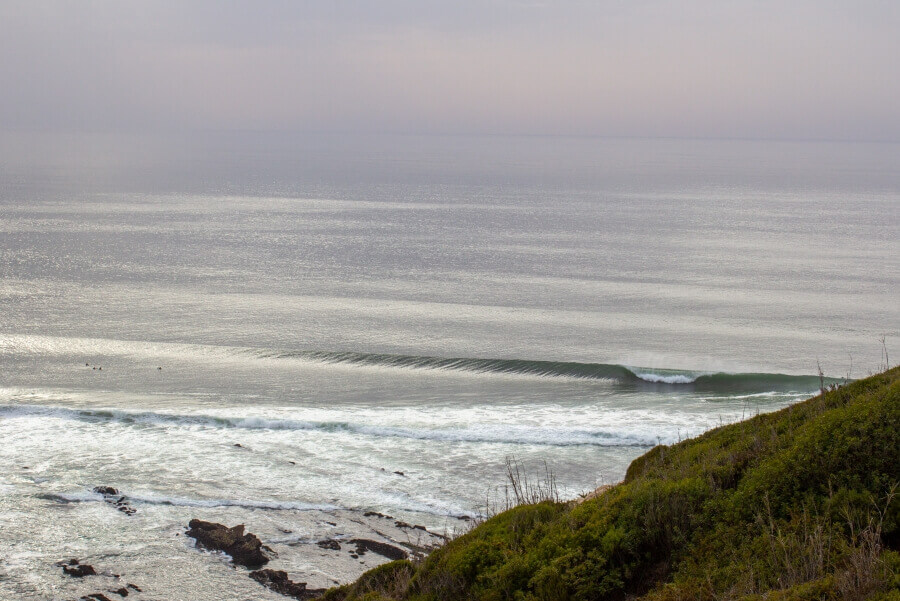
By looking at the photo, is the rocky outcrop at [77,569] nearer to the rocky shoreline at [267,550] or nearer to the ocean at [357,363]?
the rocky shoreline at [267,550]

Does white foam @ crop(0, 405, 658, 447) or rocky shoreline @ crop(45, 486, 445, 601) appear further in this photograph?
white foam @ crop(0, 405, 658, 447)

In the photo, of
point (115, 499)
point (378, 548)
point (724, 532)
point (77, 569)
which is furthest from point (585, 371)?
point (724, 532)

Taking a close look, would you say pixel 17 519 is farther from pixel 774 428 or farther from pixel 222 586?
pixel 774 428

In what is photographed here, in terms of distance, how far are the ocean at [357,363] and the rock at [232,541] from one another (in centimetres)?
33

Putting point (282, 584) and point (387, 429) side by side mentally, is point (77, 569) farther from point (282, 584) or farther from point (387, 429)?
point (387, 429)

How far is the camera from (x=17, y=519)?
19.1 metres

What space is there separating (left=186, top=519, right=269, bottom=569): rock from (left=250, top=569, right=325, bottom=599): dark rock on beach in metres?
0.45

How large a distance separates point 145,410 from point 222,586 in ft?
44.9

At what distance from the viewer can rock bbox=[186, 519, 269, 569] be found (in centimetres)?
1741

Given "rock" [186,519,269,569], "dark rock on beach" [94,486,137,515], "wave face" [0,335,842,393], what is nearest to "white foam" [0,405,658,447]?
"dark rock on beach" [94,486,137,515]

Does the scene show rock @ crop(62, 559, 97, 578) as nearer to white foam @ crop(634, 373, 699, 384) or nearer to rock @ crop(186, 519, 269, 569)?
rock @ crop(186, 519, 269, 569)

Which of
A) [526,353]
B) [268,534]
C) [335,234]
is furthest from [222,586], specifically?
[335,234]

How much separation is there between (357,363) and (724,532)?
88.3 feet

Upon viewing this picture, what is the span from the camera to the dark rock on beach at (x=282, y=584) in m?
15.9
